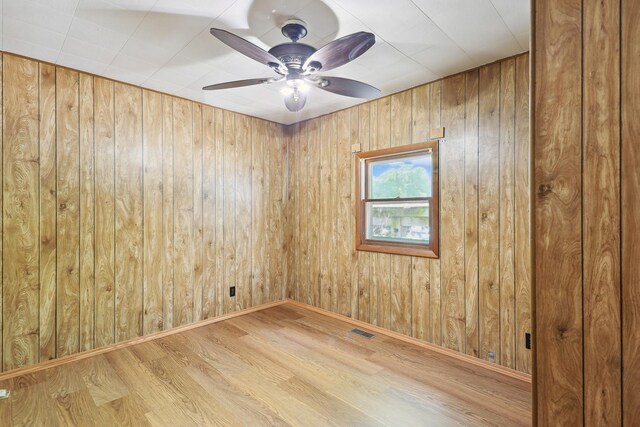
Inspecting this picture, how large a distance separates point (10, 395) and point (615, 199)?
3443 mm

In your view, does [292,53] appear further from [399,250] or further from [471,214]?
[399,250]

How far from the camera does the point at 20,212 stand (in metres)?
2.44

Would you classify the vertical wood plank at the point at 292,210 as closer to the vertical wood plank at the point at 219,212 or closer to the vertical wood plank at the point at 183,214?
the vertical wood plank at the point at 219,212

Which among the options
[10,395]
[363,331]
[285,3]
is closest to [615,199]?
[285,3]

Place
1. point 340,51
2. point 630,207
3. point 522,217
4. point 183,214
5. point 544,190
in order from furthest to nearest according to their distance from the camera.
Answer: point 183,214
point 522,217
point 340,51
point 544,190
point 630,207

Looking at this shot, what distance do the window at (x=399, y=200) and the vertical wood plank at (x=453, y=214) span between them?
0.29ft

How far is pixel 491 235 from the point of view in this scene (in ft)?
8.40

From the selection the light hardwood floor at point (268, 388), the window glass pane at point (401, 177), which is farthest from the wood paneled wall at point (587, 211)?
the window glass pane at point (401, 177)

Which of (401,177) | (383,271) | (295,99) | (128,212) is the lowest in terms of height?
(383,271)

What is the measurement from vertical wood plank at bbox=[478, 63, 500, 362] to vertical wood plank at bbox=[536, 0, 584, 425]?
1.73 meters

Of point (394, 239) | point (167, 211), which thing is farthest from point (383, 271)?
point (167, 211)

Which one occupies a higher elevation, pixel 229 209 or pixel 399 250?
pixel 229 209

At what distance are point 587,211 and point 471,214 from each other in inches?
73.5

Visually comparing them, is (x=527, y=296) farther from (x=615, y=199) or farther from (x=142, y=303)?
(x=142, y=303)
